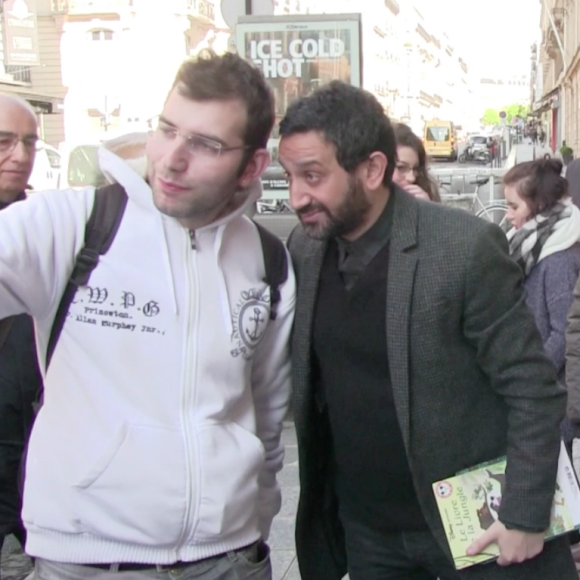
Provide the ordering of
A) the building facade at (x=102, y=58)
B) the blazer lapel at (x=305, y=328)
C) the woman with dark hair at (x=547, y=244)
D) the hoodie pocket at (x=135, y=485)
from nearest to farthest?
the hoodie pocket at (x=135, y=485)
the blazer lapel at (x=305, y=328)
the woman with dark hair at (x=547, y=244)
the building facade at (x=102, y=58)

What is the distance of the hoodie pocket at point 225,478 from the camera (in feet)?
6.53

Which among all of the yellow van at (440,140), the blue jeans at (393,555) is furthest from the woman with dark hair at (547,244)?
the yellow van at (440,140)

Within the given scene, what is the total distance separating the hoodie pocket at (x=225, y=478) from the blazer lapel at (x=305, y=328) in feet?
1.17

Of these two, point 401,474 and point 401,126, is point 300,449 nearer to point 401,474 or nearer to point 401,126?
point 401,474

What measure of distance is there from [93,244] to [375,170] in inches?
30.5

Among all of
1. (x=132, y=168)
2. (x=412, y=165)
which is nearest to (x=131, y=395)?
(x=132, y=168)

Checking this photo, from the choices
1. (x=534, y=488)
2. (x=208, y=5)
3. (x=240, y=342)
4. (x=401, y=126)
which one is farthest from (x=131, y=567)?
(x=208, y=5)

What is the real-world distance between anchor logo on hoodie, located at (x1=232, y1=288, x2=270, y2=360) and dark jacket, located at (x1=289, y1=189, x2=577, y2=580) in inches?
9.5

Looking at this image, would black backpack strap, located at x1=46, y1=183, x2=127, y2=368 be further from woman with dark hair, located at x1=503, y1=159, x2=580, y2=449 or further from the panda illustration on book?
woman with dark hair, located at x1=503, y1=159, x2=580, y2=449

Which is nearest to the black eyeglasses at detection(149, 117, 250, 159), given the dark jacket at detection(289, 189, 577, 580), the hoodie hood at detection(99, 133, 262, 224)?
the hoodie hood at detection(99, 133, 262, 224)

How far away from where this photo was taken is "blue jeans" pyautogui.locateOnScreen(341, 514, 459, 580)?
250 centimetres

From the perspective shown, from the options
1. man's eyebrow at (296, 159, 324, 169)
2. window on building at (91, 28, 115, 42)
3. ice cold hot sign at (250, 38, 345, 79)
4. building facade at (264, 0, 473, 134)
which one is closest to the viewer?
man's eyebrow at (296, 159, 324, 169)

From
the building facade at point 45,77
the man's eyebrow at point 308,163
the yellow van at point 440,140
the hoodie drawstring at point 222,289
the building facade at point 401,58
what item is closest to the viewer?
the hoodie drawstring at point 222,289

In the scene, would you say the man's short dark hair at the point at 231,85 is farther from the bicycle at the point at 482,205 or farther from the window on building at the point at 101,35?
the window on building at the point at 101,35
